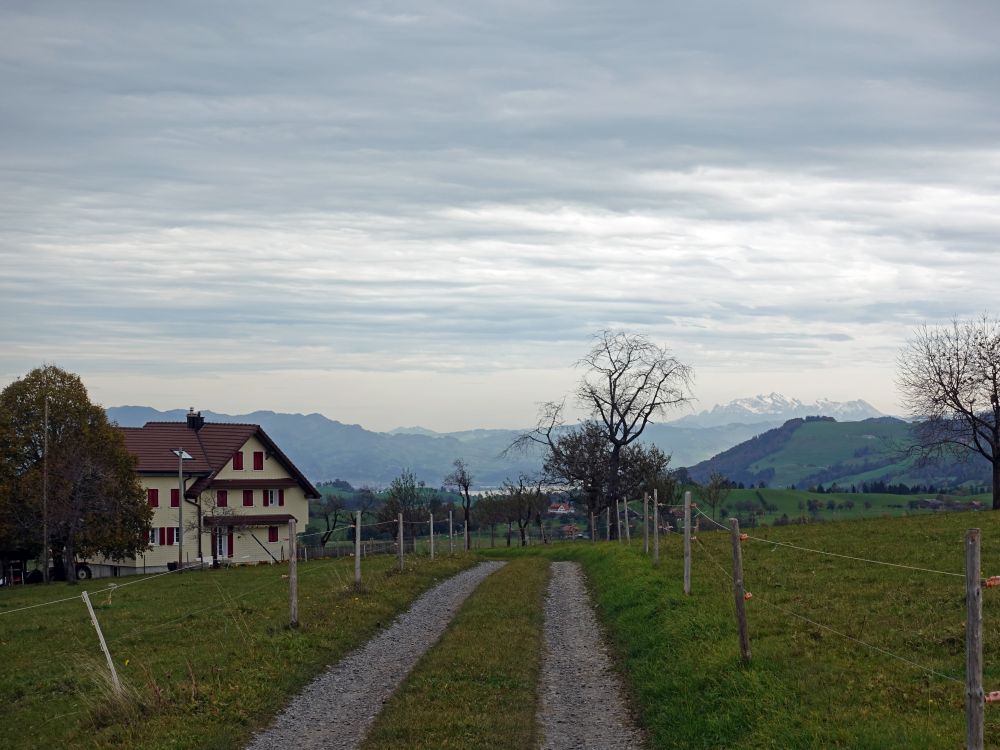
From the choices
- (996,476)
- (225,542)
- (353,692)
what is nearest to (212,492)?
(225,542)

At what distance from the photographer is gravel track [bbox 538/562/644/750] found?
13219 mm

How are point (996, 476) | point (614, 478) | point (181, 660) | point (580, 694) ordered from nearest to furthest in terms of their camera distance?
1. point (580, 694)
2. point (181, 660)
3. point (996, 476)
4. point (614, 478)

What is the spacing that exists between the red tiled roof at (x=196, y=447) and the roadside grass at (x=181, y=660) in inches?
1820

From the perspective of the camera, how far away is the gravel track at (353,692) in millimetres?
13578

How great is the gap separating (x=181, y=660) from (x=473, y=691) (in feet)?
23.9

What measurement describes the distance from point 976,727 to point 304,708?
9.98 meters

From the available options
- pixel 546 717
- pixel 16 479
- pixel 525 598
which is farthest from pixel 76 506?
pixel 546 717

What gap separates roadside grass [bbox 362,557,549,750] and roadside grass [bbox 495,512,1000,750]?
1797 mm

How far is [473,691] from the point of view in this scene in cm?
1566

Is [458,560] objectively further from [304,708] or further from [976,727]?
[976,727]

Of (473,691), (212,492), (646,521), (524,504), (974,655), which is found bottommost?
(524,504)

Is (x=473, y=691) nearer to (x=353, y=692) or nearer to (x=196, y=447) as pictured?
(x=353, y=692)

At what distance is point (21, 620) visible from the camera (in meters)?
35.4

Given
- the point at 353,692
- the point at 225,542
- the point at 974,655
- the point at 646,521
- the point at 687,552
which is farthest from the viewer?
the point at 225,542
